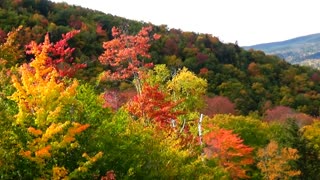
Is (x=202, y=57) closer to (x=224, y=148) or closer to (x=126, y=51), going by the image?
(x=224, y=148)

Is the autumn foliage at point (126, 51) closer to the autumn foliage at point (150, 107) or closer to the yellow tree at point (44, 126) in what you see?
the autumn foliage at point (150, 107)

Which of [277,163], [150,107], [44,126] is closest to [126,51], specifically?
[150,107]

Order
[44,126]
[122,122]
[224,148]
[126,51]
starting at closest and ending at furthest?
[44,126]
[122,122]
[126,51]
[224,148]

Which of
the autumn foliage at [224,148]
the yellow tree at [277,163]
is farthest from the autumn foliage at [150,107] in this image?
the yellow tree at [277,163]

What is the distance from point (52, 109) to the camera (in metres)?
19.4

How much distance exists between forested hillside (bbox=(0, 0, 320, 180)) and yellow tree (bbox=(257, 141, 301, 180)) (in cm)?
11

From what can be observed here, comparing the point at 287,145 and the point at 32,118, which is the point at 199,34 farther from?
the point at 32,118

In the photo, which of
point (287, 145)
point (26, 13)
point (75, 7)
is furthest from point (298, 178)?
point (75, 7)

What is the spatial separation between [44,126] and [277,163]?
3571 cm

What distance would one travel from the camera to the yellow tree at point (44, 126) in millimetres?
17859

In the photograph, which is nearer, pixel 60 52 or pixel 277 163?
pixel 60 52

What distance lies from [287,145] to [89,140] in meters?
36.3

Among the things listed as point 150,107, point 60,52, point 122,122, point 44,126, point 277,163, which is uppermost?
point 60,52

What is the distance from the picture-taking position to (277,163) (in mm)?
49969
